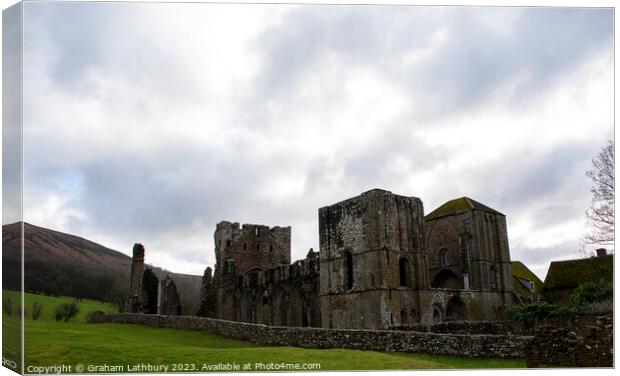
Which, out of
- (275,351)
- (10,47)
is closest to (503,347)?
(275,351)

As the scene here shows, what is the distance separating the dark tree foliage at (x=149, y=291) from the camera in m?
45.6

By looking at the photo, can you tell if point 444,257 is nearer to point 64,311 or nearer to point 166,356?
point 64,311

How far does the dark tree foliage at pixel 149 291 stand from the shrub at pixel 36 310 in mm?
32168

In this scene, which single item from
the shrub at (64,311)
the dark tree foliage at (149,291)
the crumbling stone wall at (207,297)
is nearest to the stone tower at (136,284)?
the dark tree foliage at (149,291)

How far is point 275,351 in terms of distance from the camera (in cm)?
1413

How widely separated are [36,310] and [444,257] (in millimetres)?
34963

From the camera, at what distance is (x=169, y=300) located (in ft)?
142

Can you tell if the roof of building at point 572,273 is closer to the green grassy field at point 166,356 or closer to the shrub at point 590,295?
the shrub at point 590,295

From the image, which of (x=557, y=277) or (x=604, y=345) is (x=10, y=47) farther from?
(x=557, y=277)

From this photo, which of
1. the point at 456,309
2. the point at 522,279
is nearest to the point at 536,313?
the point at 456,309

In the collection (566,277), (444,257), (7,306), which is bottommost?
(7,306)

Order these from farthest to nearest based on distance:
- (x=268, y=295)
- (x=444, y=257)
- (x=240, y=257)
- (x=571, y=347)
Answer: (x=240, y=257)
(x=444, y=257)
(x=268, y=295)
(x=571, y=347)

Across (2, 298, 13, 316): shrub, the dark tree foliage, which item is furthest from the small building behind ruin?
(2, 298, 13, 316): shrub

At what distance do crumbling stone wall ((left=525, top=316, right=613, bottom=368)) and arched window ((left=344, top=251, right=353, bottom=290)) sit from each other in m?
17.8
